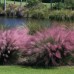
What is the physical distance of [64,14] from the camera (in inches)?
2657

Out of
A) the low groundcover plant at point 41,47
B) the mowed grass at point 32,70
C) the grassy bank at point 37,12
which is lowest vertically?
the grassy bank at point 37,12

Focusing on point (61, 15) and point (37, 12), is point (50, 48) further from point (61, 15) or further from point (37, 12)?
point (37, 12)

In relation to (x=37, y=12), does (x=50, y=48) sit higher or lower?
higher

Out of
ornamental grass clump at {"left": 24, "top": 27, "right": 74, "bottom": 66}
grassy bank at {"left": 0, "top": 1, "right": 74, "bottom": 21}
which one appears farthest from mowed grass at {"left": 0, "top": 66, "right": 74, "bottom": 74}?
grassy bank at {"left": 0, "top": 1, "right": 74, "bottom": 21}

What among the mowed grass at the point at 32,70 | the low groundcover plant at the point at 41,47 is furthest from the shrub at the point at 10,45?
the mowed grass at the point at 32,70

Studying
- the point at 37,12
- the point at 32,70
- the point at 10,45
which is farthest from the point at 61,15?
the point at 32,70

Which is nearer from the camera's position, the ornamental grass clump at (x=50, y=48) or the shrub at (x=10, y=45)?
the ornamental grass clump at (x=50, y=48)

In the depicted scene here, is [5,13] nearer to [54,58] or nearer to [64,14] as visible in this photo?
[64,14]

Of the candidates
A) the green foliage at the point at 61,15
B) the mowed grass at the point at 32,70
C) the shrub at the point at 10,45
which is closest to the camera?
the mowed grass at the point at 32,70

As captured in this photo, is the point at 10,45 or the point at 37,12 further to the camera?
the point at 37,12

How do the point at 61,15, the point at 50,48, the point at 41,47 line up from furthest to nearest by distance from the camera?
1. the point at 61,15
2. the point at 41,47
3. the point at 50,48

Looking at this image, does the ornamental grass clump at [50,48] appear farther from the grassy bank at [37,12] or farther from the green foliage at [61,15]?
the grassy bank at [37,12]

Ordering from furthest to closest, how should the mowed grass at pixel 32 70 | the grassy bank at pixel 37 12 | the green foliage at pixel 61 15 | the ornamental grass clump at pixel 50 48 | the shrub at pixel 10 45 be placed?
the grassy bank at pixel 37 12
the green foliage at pixel 61 15
the shrub at pixel 10 45
the ornamental grass clump at pixel 50 48
the mowed grass at pixel 32 70

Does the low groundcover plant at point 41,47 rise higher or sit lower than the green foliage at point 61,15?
higher
